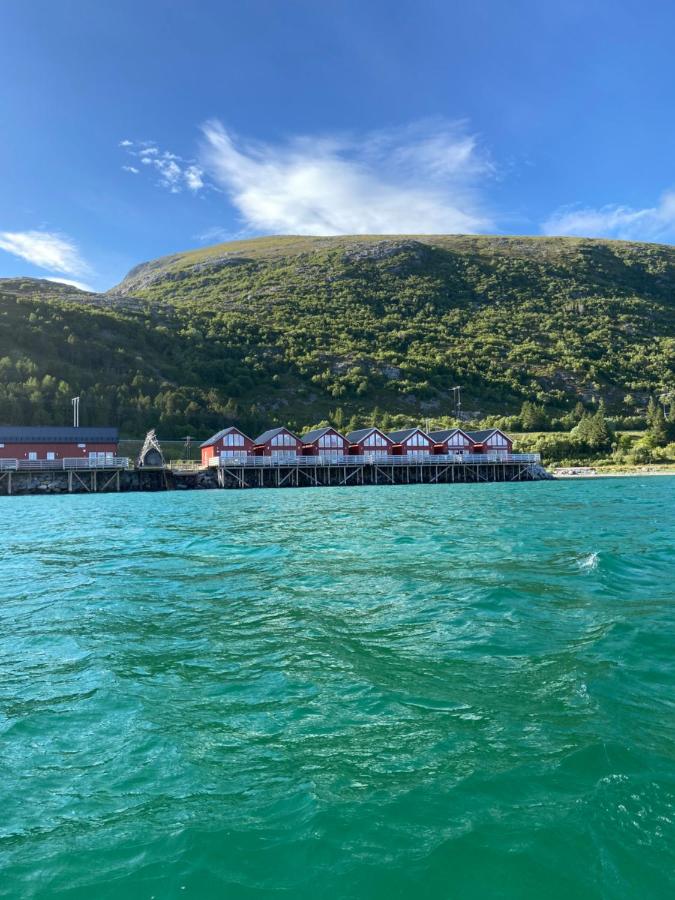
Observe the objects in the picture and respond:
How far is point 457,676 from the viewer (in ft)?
24.5

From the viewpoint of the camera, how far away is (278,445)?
73.2 m

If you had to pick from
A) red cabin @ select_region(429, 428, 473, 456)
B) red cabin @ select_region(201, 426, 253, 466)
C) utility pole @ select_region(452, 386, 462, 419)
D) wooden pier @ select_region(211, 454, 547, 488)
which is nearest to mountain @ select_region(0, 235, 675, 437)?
utility pole @ select_region(452, 386, 462, 419)

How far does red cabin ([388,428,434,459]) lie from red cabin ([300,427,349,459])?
6431 millimetres

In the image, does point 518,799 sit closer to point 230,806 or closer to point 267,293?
point 230,806

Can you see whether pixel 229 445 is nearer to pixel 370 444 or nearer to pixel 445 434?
pixel 370 444

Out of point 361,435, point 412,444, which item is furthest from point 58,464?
point 412,444

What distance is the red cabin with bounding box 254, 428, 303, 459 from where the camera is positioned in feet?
238

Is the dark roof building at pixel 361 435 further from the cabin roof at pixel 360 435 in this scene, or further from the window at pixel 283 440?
the window at pixel 283 440

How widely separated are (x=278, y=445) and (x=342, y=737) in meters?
67.7

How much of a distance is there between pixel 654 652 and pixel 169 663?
6350 mm

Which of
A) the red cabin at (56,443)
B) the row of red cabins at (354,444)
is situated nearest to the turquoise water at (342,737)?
the red cabin at (56,443)

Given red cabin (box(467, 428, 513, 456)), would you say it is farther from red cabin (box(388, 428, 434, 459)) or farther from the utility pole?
the utility pole

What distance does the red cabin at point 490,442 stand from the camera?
7744 cm

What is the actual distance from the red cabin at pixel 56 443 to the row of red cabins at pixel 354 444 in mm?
12169
